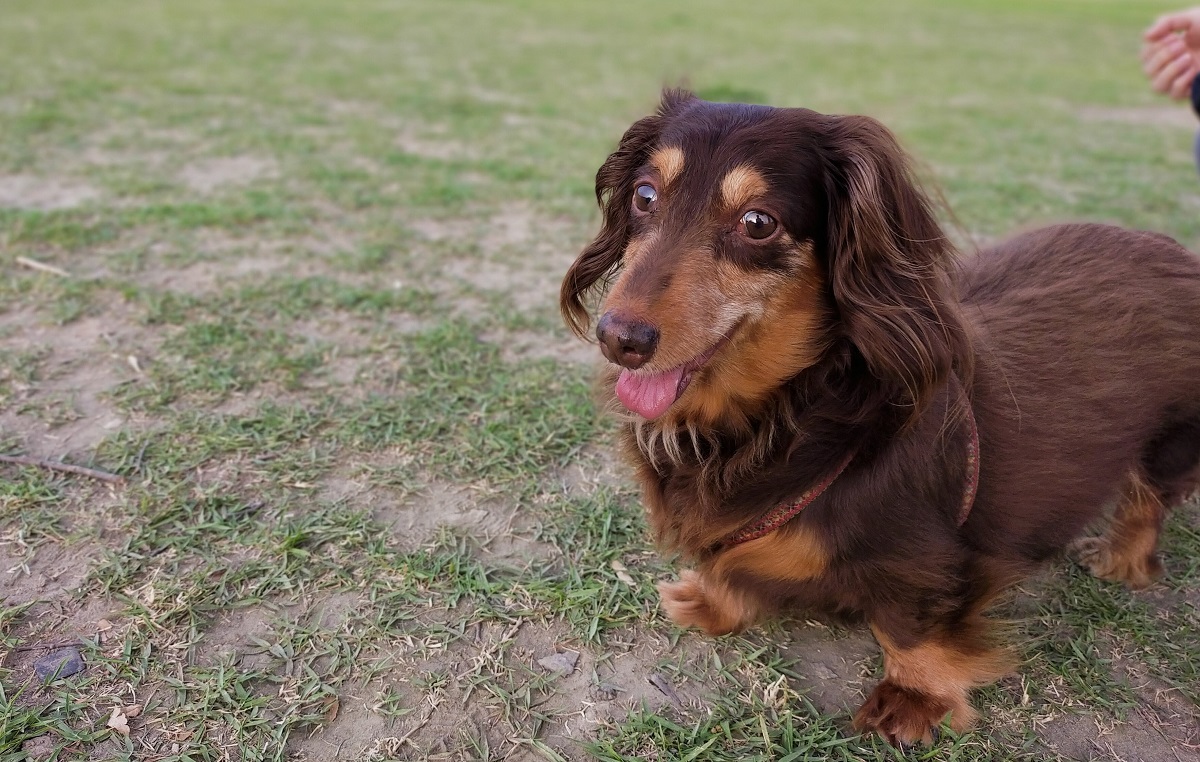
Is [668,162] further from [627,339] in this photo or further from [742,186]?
[627,339]

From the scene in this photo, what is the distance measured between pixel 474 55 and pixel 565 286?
33.1 ft

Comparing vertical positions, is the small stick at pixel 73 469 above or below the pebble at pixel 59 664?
above

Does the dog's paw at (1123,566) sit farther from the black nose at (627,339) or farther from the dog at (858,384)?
the black nose at (627,339)

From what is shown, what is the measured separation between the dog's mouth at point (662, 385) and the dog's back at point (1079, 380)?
31.5 inches

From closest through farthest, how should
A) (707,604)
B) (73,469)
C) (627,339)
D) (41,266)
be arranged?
(627,339)
(707,604)
(73,469)
(41,266)

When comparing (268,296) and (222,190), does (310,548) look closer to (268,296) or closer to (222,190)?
(268,296)

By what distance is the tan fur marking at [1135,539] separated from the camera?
2377mm

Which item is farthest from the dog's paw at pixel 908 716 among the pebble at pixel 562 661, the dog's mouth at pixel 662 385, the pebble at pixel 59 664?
the pebble at pixel 59 664

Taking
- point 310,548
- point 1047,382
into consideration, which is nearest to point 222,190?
point 310,548

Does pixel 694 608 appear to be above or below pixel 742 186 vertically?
below

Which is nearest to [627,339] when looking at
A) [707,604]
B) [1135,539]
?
[707,604]

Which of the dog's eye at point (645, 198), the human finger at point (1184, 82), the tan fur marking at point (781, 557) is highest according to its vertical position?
the human finger at point (1184, 82)

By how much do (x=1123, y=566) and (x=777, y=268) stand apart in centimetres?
162

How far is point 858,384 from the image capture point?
6.08 feet
